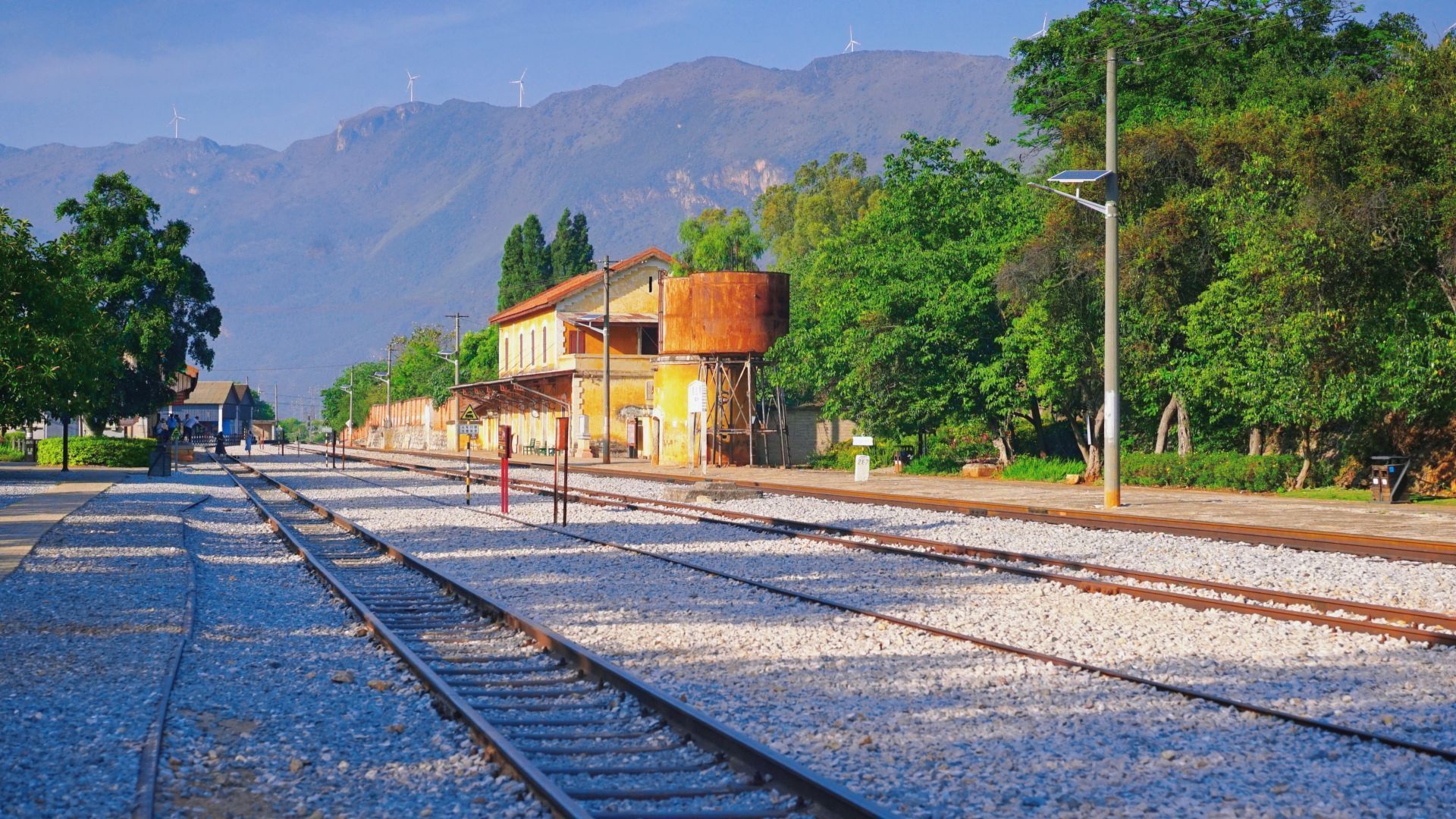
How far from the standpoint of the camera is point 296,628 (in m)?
12.4

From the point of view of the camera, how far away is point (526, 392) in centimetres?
7600

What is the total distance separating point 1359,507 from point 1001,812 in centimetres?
2164

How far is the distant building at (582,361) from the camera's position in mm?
70188

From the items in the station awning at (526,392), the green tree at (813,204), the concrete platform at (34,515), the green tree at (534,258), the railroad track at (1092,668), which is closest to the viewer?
the railroad track at (1092,668)

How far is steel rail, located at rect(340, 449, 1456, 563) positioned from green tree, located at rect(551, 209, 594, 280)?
80.3 meters

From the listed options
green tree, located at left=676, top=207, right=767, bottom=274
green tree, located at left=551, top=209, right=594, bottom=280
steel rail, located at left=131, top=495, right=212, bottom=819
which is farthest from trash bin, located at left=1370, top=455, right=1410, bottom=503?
green tree, located at left=551, top=209, right=594, bottom=280

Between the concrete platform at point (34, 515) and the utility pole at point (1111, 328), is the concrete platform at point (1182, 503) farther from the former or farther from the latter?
the concrete platform at point (34, 515)

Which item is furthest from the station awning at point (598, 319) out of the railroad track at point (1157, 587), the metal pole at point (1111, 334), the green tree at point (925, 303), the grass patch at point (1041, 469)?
the railroad track at point (1157, 587)

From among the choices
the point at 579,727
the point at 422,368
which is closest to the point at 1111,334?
the point at 579,727

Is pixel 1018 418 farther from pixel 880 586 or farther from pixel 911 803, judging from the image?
pixel 911 803

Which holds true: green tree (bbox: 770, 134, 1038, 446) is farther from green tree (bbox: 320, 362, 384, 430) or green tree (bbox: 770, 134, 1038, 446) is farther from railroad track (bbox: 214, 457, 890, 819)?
green tree (bbox: 320, 362, 384, 430)

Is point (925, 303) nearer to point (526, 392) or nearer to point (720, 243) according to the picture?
point (526, 392)

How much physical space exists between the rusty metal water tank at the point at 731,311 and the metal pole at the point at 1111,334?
27104 millimetres

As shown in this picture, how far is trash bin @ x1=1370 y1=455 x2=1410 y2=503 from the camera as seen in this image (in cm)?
2639
